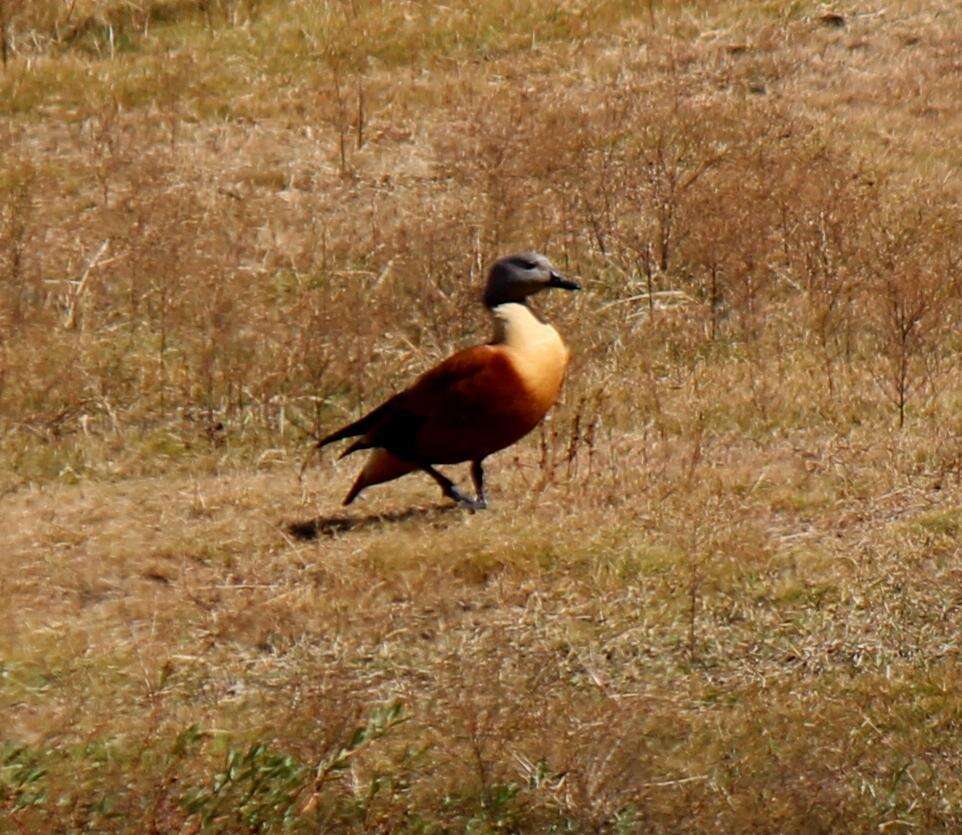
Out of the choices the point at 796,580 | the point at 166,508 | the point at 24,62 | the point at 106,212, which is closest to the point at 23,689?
the point at 166,508

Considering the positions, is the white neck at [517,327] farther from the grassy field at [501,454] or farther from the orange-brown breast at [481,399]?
the grassy field at [501,454]

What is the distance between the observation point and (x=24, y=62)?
1503 cm

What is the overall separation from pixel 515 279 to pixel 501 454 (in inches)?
52.6

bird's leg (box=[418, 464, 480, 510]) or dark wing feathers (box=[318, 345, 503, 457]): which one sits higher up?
dark wing feathers (box=[318, 345, 503, 457])

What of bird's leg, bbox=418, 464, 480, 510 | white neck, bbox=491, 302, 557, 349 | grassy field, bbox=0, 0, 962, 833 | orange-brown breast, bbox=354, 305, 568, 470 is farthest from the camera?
bird's leg, bbox=418, 464, 480, 510

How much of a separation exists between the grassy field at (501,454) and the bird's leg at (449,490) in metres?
0.13

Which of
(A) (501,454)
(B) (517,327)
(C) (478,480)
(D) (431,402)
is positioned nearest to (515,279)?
(B) (517,327)

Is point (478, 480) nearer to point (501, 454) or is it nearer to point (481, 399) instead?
point (481, 399)

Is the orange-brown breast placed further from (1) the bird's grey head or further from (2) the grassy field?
(2) the grassy field

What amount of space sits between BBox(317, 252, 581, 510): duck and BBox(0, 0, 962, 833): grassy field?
0.86 ft

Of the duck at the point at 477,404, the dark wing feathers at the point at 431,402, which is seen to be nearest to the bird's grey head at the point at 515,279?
the duck at the point at 477,404

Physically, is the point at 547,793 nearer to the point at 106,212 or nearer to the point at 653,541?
the point at 653,541

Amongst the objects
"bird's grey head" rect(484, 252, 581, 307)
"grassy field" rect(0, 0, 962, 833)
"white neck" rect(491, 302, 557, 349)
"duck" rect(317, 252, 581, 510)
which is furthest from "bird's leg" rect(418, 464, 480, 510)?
"bird's grey head" rect(484, 252, 581, 307)

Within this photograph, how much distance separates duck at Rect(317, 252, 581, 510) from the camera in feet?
26.2
